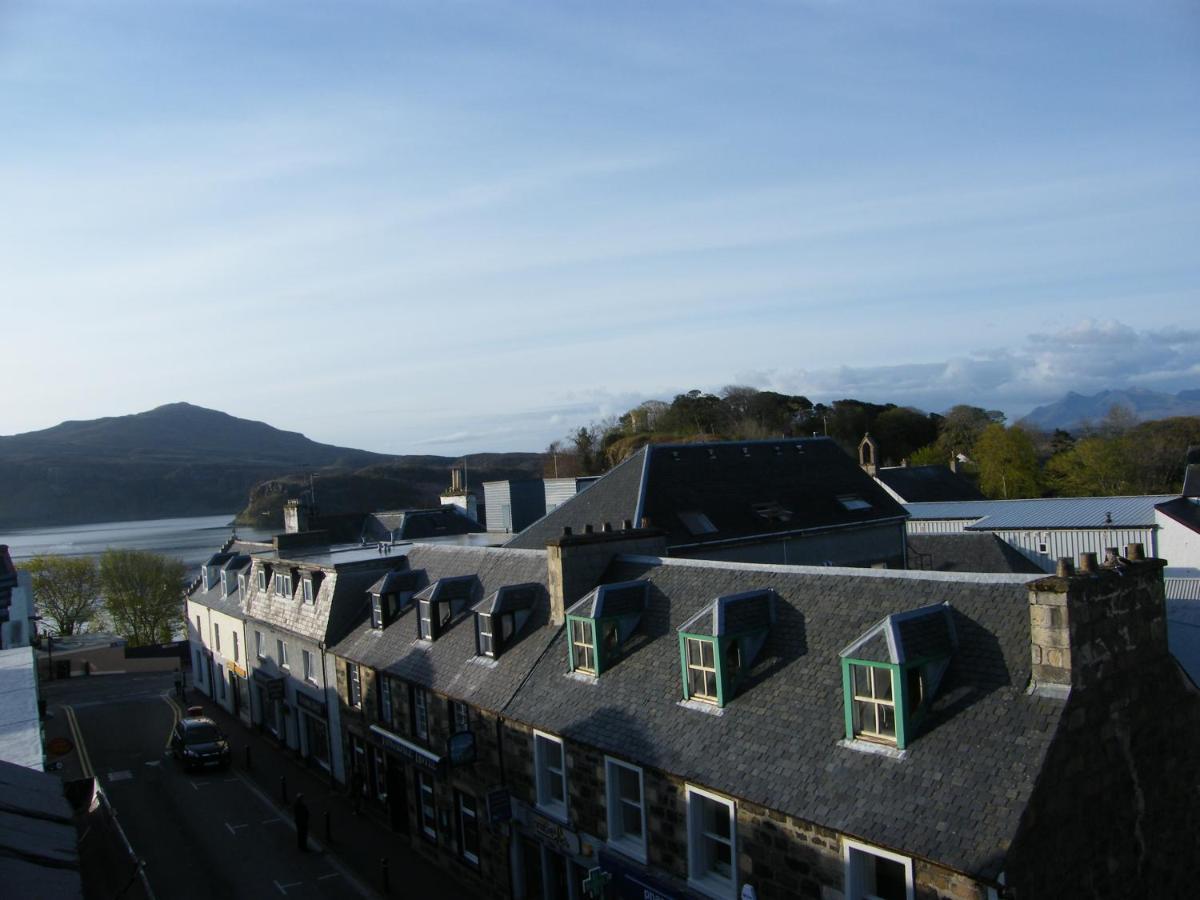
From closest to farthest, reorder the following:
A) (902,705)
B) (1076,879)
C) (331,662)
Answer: (1076,879) < (902,705) < (331,662)

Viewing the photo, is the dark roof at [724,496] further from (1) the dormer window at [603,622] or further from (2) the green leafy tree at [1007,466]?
(2) the green leafy tree at [1007,466]

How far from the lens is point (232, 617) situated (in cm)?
3559

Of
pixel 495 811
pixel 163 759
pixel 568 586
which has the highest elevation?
pixel 568 586

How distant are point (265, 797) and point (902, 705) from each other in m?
21.3

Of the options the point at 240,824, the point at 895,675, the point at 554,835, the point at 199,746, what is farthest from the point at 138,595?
the point at 895,675

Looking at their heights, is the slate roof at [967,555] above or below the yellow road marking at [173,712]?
above

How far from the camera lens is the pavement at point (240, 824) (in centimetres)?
2023

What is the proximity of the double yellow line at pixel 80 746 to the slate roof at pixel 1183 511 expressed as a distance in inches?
1747

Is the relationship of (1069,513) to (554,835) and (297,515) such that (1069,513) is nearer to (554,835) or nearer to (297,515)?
(554,835)

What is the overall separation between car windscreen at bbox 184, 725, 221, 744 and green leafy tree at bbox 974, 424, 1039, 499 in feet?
204

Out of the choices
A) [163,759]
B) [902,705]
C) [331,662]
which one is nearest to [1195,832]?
[902,705]

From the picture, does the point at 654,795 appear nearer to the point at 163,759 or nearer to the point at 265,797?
the point at 265,797

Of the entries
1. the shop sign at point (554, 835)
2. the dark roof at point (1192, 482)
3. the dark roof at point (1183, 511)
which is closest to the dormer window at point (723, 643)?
the shop sign at point (554, 835)

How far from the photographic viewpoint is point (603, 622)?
1698cm
